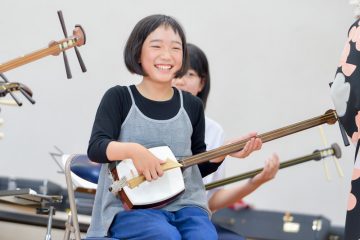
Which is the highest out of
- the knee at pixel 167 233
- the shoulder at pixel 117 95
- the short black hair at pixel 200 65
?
the short black hair at pixel 200 65

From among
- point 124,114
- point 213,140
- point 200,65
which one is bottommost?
point 213,140

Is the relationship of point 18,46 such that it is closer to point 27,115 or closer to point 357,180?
point 27,115

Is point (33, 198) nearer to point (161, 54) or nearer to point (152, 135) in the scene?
point (152, 135)

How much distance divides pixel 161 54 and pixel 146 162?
13.5 inches

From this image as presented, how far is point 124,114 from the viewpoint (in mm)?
2076

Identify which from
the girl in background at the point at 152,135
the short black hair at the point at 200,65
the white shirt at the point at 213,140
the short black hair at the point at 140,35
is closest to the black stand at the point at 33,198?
the girl in background at the point at 152,135

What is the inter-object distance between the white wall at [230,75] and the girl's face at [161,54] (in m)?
2.04

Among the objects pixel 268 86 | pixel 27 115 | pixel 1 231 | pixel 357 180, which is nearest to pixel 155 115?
pixel 357 180

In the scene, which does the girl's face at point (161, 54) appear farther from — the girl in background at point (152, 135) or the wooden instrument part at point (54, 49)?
the wooden instrument part at point (54, 49)

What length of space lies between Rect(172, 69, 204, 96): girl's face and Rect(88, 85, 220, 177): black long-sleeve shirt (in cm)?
62

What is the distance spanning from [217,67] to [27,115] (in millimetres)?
1188

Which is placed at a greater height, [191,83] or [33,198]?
[191,83]

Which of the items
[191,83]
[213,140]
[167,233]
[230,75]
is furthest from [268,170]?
[230,75]

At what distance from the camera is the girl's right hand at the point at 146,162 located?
195 cm
